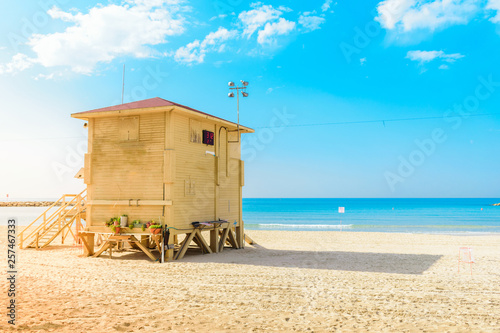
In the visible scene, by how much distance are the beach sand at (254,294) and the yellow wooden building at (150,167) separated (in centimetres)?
156

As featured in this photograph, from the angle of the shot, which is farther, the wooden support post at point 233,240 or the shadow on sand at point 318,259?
the wooden support post at point 233,240

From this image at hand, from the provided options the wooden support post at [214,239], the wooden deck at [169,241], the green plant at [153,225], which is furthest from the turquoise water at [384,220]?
the green plant at [153,225]

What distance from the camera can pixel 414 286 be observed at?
10.1m

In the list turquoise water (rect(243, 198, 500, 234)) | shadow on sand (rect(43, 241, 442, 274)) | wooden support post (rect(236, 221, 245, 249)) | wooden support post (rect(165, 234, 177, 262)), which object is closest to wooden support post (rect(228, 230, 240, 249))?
wooden support post (rect(236, 221, 245, 249))

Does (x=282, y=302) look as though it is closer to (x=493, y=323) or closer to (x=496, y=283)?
(x=493, y=323)

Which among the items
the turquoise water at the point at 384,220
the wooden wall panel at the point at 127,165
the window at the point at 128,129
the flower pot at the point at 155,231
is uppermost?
the window at the point at 128,129

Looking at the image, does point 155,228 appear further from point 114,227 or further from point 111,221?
point 111,221

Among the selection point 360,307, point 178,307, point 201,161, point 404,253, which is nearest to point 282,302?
point 360,307

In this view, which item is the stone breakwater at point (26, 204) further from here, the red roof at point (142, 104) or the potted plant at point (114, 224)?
the potted plant at point (114, 224)

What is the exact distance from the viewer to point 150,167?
14203 millimetres

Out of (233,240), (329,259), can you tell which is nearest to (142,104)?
(233,240)

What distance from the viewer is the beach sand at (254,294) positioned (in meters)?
7.07

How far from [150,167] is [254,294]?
6750 millimetres

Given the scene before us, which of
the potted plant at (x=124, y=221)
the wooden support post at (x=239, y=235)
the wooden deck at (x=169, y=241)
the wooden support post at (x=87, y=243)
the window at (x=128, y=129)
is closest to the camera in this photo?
the wooden deck at (x=169, y=241)
